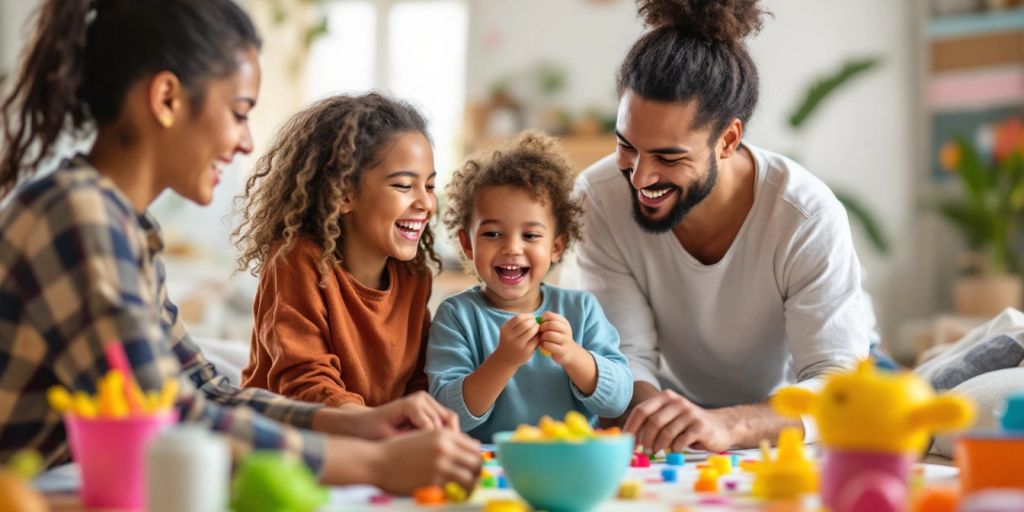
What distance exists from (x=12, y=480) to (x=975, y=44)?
592 cm

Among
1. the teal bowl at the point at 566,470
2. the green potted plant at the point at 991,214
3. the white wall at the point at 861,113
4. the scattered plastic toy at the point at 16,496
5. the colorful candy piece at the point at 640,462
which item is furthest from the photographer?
the white wall at the point at 861,113

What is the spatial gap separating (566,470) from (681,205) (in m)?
1.18

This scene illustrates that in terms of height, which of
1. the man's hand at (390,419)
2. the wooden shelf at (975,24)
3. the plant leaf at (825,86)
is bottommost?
the man's hand at (390,419)

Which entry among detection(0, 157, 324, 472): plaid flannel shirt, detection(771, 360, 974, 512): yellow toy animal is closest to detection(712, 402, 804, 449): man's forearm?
detection(771, 360, 974, 512): yellow toy animal

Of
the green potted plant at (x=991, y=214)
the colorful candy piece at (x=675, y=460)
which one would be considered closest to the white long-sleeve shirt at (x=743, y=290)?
the colorful candy piece at (x=675, y=460)

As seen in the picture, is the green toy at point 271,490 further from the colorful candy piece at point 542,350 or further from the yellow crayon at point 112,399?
the colorful candy piece at point 542,350

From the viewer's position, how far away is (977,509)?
0.90m

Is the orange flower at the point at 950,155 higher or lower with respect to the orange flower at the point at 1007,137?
lower

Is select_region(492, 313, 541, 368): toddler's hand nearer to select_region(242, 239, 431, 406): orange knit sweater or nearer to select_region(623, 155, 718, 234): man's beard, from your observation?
select_region(242, 239, 431, 406): orange knit sweater

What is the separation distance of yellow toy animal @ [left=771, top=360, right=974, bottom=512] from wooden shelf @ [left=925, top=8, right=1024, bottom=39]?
5364 mm

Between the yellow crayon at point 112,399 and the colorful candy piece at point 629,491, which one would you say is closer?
the yellow crayon at point 112,399

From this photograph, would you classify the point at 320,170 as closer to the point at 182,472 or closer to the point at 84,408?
the point at 84,408

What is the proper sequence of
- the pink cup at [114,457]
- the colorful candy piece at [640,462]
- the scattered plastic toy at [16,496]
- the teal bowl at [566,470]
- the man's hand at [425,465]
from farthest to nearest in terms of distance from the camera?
the colorful candy piece at [640,462] < the man's hand at [425,465] < the teal bowl at [566,470] < the pink cup at [114,457] < the scattered plastic toy at [16,496]

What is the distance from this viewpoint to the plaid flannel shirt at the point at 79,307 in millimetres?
1118
